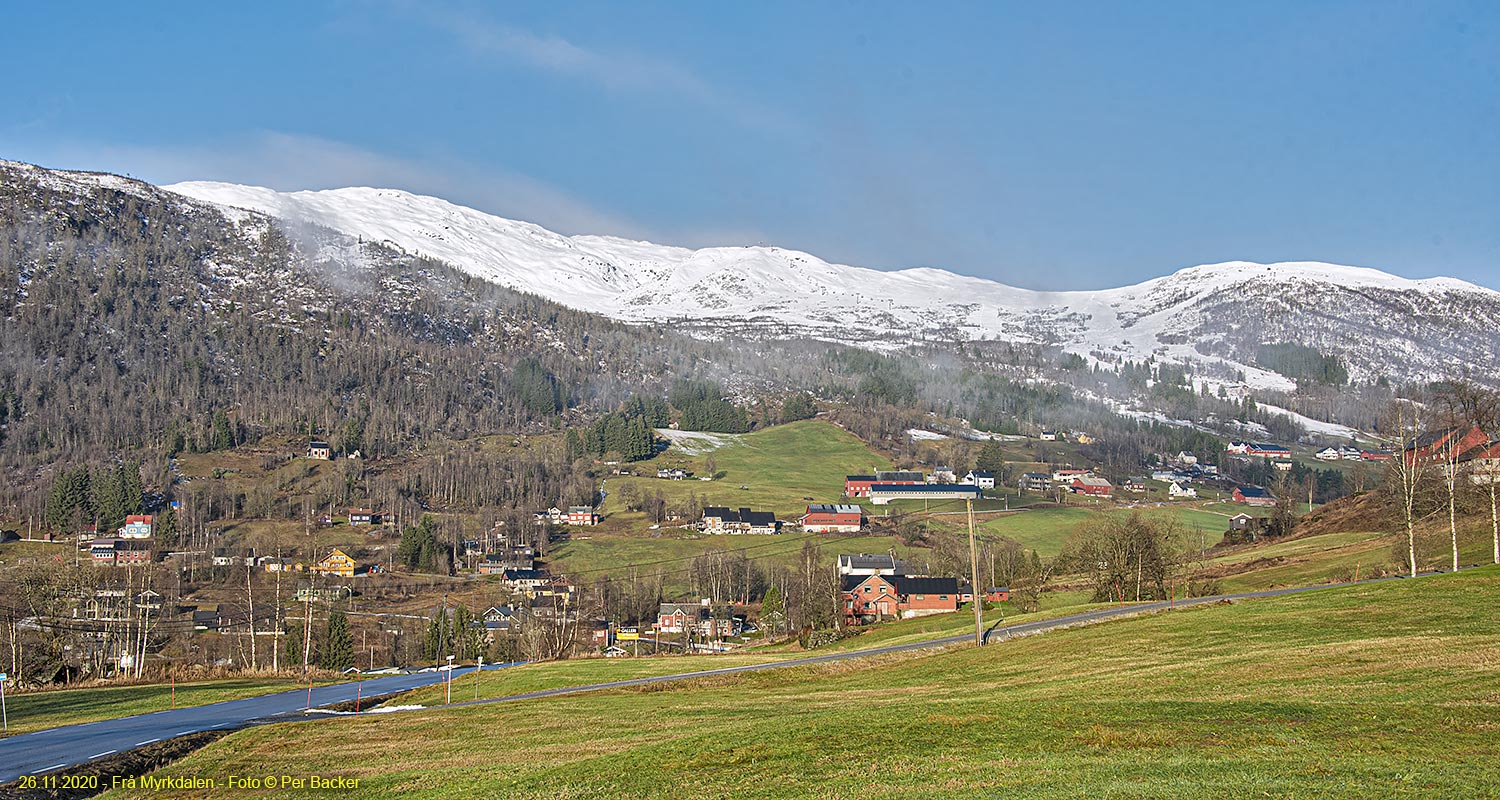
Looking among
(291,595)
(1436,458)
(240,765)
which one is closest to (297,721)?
(240,765)

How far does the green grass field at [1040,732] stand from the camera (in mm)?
15797

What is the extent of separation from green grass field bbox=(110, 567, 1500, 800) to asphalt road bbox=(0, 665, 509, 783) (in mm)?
2487

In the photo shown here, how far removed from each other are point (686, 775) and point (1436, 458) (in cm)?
8427

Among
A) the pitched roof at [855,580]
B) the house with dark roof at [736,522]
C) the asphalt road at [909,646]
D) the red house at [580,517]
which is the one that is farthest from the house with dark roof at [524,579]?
the asphalt road at [909,646]

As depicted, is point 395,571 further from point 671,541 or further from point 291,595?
point 671,541

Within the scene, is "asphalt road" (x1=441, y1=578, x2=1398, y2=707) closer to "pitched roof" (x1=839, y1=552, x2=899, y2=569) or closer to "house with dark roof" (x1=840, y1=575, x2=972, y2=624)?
"house with dark roof" (x1=840, y1=575, x2=972, y2=624)

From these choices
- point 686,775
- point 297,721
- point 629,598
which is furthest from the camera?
point 629,598

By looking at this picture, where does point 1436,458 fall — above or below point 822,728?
above

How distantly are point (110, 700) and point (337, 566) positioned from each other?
106281mm

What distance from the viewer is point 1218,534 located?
14575 cm

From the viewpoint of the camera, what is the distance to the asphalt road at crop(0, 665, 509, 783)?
23406 millimetres

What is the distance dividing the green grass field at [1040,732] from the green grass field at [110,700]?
8.53 m

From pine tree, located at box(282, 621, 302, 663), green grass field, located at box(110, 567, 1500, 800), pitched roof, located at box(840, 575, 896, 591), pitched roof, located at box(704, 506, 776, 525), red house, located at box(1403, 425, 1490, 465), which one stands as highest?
red house, located at box(1403, 425, 1490, 465)

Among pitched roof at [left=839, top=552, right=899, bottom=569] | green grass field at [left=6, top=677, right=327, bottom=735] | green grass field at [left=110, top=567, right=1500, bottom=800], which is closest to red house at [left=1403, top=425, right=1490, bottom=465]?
green grass field at [left=110, top=567, right=1500, bottom=800]
